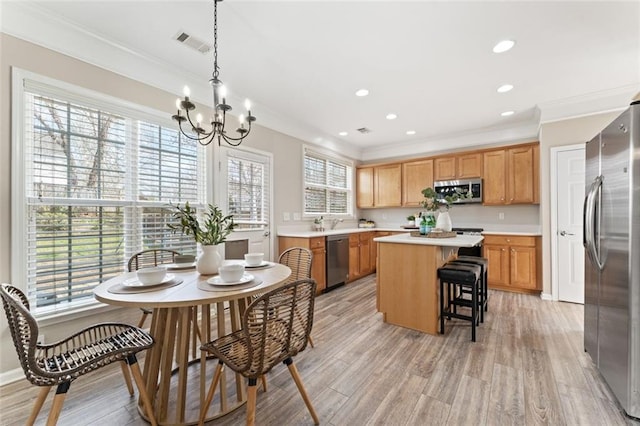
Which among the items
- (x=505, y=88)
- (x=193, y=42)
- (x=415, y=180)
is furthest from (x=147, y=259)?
(x=415, y=180)

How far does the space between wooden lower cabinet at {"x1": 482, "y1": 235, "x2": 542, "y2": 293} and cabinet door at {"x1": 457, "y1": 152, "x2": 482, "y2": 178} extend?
1.16m

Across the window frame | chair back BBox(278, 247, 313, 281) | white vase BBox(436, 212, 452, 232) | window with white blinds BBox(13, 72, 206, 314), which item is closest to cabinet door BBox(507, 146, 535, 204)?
white vase BBox(436, 212, 452, 232)

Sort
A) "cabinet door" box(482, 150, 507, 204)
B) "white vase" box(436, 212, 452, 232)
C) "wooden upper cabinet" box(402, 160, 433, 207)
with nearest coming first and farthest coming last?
"white vase" box(436, 212, 452, 232), "cabinet door" box(482, 150, 507, 204), "wooden upper cabinet" box(402, 160, 433, 207)

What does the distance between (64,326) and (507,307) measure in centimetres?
475

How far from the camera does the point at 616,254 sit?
5.59 feet

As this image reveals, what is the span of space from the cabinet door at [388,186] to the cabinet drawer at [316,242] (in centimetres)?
227

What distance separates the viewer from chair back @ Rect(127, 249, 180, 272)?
232 centimetres

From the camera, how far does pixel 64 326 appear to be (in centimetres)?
A: 217

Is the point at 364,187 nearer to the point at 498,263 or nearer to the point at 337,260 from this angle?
the point at 337,260

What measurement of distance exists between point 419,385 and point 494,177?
3961mm

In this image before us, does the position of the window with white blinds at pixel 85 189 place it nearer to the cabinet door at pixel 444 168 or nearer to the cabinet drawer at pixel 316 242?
the cabinet drawer at pixel 316 242

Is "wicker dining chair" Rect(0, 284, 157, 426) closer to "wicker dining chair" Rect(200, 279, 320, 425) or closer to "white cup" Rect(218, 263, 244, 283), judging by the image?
"wicker dining chair" Rect(200, 279, 320, 425)

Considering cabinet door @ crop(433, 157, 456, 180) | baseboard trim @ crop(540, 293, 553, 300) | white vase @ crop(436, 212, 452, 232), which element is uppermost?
cabinet door @ crop(433, 157, 456, 180)

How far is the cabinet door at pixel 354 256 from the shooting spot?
4773mm
